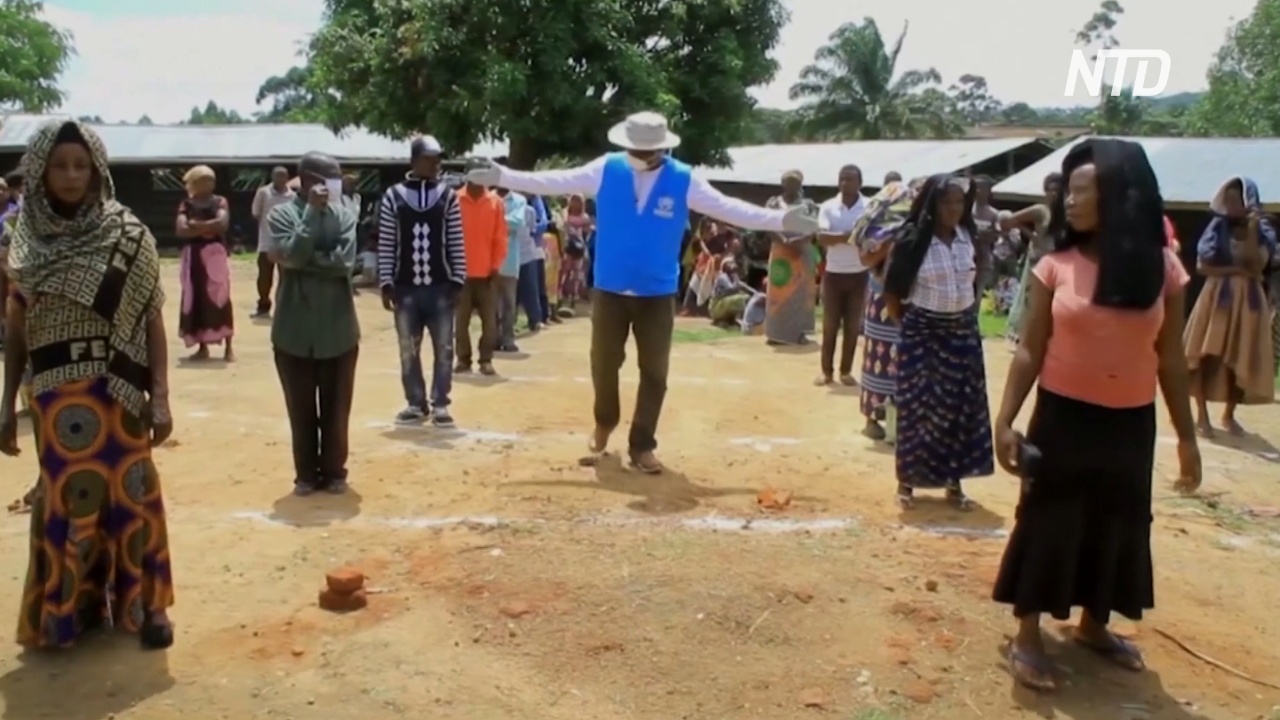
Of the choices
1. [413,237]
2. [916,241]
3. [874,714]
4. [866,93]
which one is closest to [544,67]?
[413,237]

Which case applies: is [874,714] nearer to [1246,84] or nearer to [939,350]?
[939,350]

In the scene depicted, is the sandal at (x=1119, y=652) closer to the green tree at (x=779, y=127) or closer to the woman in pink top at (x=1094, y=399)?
the woman in pink top at (x=1094, y=399)

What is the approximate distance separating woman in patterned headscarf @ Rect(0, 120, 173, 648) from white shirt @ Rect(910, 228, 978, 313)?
357 cm

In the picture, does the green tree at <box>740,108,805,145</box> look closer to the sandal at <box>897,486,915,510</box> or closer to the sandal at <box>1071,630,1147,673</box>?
the sandal at <box>897,486,915,510</box>

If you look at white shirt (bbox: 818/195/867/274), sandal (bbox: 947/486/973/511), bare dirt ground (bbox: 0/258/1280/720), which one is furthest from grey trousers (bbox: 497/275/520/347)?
sandal (bbox: 947/486/973/511)

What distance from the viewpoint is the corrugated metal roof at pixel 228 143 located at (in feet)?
92.4

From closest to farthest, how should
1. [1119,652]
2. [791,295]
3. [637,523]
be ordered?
[1119,652], [637,523], [791,295]

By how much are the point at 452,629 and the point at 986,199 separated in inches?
251

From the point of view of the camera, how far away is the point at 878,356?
25.9ft

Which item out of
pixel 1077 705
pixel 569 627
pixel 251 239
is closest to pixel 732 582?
pixel 569 627

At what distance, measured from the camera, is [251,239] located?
29.1 metres

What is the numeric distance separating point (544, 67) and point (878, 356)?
12.3 meters

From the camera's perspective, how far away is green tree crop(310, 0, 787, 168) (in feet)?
62.6

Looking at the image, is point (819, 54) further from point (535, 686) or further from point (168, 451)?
point (535, 686)
